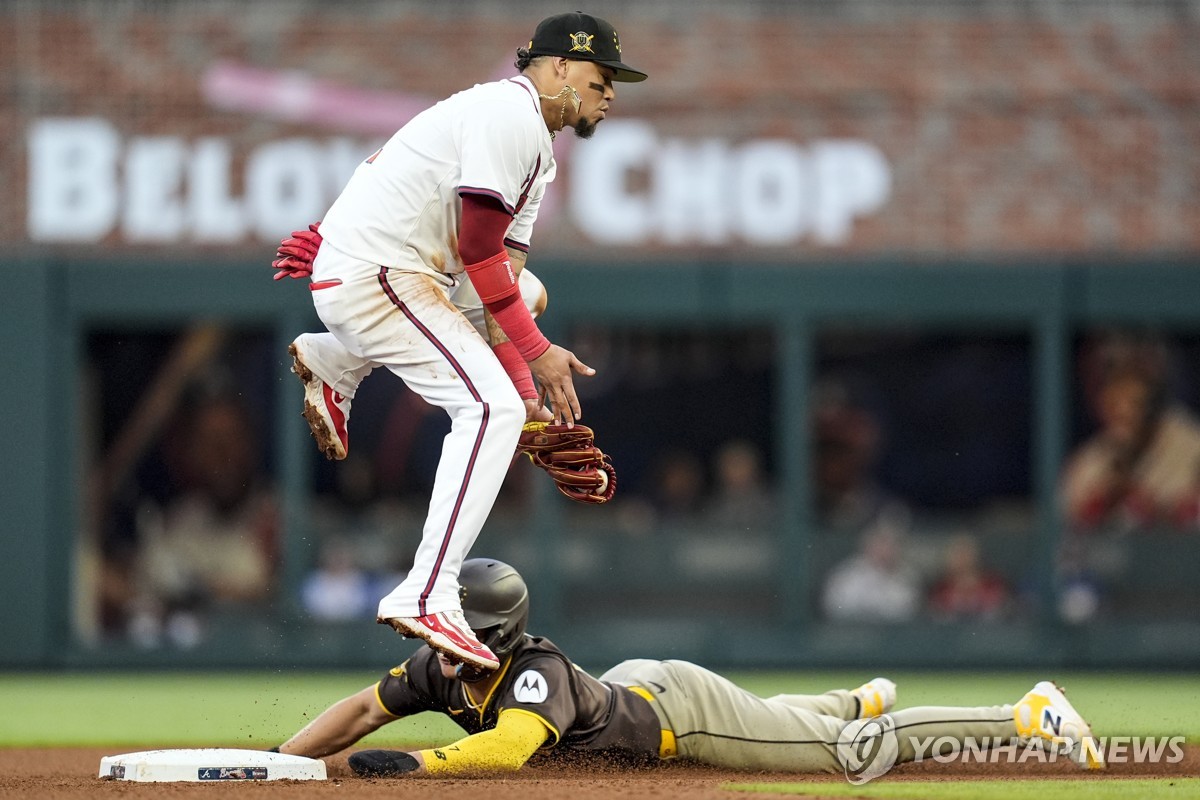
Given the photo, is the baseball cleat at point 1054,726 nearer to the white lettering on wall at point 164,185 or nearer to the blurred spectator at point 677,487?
the blurred spectator at point 677,487

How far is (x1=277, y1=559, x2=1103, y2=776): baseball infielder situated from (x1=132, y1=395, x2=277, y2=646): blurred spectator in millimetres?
7428

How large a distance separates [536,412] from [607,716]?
1.11 m

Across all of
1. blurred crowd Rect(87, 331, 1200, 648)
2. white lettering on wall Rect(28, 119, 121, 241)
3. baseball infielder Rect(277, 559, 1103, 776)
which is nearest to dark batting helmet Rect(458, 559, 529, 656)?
baseball infielder Rect(277, 559, 1103, 776)

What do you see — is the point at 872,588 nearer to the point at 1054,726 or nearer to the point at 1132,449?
the point at 1132,449

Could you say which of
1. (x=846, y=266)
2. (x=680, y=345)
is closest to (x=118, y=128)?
(x=680, y=345)

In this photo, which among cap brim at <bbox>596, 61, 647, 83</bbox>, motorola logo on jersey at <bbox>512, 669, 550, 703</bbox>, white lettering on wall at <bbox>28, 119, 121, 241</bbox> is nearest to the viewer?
motorola logo on jersey at <bbox>512, 669, 550, 703</bbox>

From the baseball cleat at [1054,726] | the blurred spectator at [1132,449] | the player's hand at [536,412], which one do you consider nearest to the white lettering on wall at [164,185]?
the blurred spectator at [1132,449]

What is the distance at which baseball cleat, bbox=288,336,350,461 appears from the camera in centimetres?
628

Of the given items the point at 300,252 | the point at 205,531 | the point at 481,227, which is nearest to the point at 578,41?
the point at 481,227

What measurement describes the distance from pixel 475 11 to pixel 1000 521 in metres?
5.99

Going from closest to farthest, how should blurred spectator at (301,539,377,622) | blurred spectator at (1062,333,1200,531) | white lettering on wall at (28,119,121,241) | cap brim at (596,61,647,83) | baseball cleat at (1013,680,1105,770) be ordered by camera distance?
cap brim at (596,61,647,83), baseball cleat at (1013,680,1105,770), blurred spectator at (301,539,377,622), blurred spectator at (1062,333,1200,531), white lettering on wall at (28,119,121,241)

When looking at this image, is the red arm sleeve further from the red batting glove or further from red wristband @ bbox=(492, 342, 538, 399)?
the red batting glove

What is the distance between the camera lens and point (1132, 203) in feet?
46.2

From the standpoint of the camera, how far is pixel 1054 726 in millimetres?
6453
